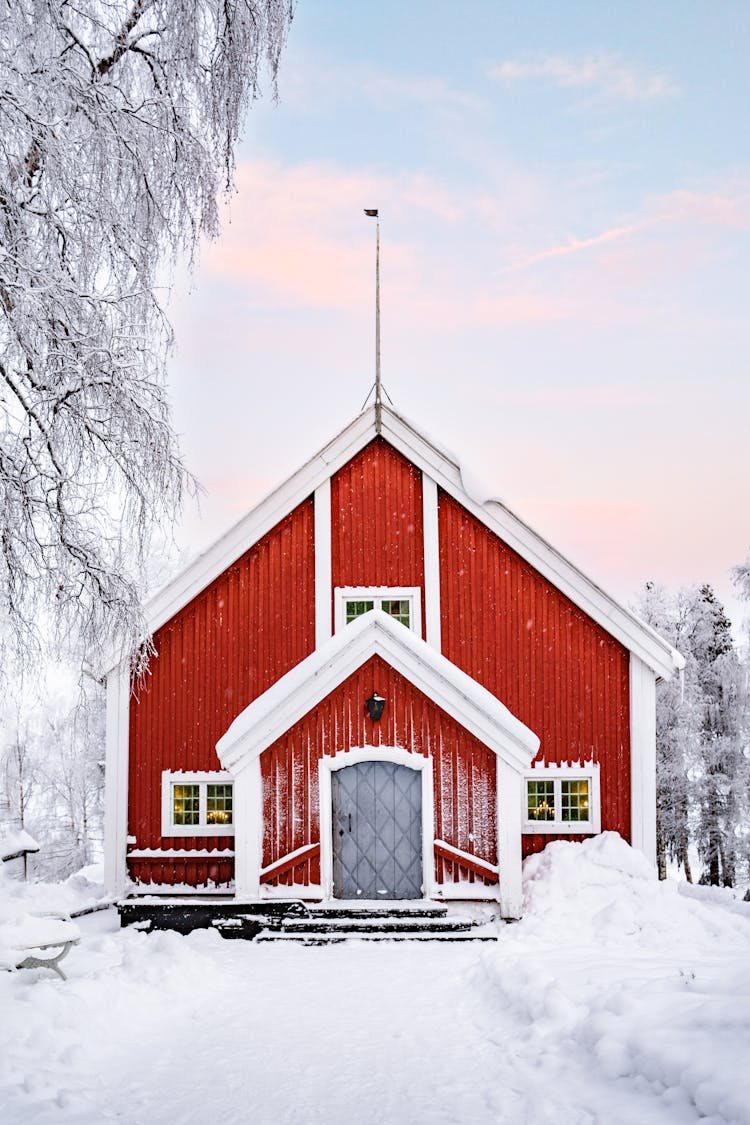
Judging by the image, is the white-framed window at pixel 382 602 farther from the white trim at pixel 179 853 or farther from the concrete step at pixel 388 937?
the concrete step at pixel 388 937

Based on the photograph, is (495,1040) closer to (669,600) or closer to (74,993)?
(74,993)

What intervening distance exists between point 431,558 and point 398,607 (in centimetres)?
92

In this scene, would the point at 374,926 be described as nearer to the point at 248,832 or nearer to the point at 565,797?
the point at 248,832

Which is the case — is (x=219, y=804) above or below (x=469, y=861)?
above

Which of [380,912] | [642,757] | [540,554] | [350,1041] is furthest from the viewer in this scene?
[540,554]

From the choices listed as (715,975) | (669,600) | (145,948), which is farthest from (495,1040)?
(669,600)

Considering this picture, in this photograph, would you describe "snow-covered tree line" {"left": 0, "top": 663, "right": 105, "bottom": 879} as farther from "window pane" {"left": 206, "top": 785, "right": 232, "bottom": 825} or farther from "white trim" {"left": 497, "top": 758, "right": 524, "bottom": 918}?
"white trim" {"left": 497, "top": 758, "right": 524, "bottom": 918}

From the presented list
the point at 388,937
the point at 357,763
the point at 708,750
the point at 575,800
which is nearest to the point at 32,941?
the point at 388,937

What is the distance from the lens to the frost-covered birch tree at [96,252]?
629 centimetres

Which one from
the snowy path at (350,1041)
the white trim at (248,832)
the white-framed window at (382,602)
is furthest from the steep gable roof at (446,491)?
the snowy path at (350,1041)

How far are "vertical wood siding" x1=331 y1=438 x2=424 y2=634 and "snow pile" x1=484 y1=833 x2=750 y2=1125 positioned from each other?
4.72m

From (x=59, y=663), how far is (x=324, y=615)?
659cm

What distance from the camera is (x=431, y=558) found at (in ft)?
46.2

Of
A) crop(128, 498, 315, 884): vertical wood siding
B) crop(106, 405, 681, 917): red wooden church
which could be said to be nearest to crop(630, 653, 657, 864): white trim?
crop(106, 405, 681, 917): red wooden church
